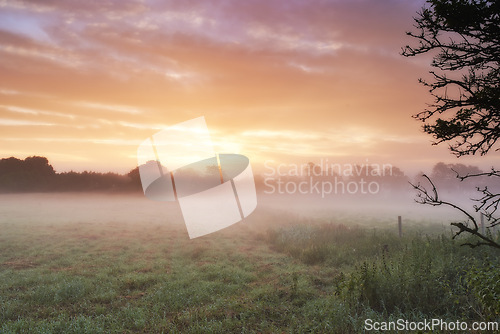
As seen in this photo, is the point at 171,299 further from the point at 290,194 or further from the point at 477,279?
the point at 290,194

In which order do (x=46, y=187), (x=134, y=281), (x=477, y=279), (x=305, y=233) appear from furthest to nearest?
(x=46, y=187) → (x=305, y=233) → (x=134, y=281) → (x=477, y=279)

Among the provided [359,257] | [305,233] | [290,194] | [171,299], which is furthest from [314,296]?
[290,194]

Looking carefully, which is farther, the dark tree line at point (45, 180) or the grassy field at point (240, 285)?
the dark tree line at point (45, 180)

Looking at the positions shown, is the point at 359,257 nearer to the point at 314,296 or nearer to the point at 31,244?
the point at 314,296

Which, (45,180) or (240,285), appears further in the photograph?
(45,180)

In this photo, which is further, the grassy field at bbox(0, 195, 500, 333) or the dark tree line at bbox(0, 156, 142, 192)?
the dark tree line at bbox(0, 156, 142, 192)

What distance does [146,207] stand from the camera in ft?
161

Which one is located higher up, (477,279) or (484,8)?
(484,8)

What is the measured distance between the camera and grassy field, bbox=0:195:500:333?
7367mm

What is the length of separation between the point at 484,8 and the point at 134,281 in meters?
13.1

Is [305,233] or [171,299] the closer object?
[171,299]

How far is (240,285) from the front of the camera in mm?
10812

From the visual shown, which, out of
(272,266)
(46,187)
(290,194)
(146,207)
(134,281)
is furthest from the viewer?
(290,194)

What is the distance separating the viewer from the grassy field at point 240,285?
737 centimetres
